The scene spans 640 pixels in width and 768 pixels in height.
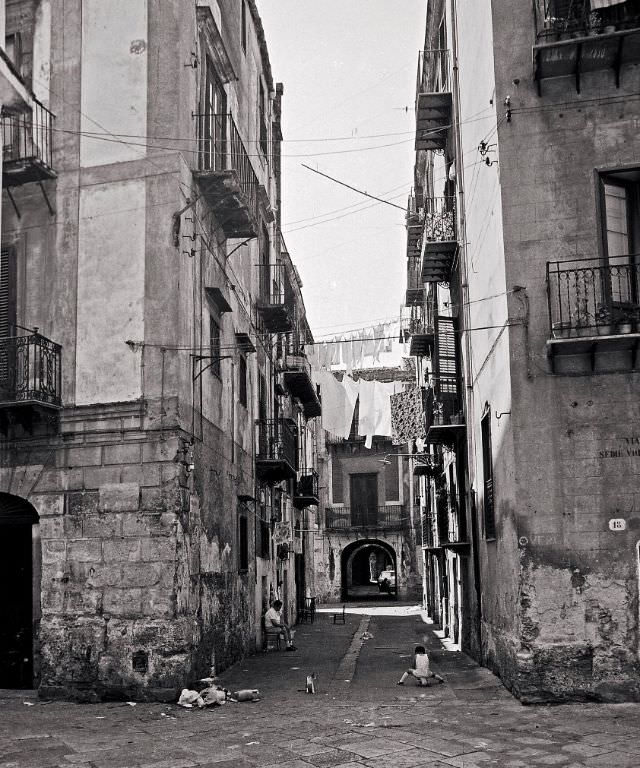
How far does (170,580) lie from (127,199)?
18.8 feet

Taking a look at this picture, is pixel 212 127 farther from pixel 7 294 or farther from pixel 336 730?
pixel 336 730

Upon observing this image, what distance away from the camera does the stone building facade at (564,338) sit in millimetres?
11102

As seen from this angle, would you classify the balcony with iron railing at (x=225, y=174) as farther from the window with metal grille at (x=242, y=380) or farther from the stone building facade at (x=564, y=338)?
the stone building facade at (x=564, y=338)

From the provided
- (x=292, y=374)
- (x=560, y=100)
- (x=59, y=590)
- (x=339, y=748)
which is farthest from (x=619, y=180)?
(x=292, y=374)

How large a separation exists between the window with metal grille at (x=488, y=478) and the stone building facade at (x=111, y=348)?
4.48 meters

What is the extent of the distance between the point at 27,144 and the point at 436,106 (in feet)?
26.3

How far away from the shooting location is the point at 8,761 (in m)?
8.92

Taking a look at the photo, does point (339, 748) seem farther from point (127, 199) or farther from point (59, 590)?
point (127, 199)

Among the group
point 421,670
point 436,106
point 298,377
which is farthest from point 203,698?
point 298,377

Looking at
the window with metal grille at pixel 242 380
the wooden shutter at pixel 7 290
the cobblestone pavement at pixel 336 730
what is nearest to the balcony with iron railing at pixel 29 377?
the wooden shutter at pixel 7 290

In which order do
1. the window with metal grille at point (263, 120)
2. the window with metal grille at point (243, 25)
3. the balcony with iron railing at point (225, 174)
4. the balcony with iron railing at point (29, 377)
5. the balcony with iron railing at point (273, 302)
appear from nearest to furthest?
the balcony with iron railing at point (29, 377)
the balcony with iron railing at point (225, 174)
the window with metal grille at point (243, 25)
the balcony with iron railing at point (273, 302)
the window with metal grille at point (263, 120)

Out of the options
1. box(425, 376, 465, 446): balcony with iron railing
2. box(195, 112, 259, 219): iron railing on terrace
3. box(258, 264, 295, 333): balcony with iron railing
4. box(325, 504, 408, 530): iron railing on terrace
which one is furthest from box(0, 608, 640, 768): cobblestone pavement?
box(325, 504, 408, 530): iron railing on terrace

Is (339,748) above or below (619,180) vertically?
below

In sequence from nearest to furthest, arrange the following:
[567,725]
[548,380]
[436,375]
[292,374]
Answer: [567,725], [548,380], [436,375], [292,374]
